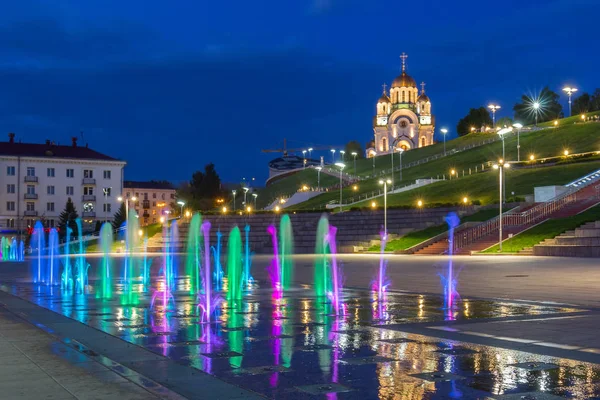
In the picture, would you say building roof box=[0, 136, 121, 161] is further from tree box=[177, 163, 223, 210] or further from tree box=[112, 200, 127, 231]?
tree box=[177, 163, 223, 210]

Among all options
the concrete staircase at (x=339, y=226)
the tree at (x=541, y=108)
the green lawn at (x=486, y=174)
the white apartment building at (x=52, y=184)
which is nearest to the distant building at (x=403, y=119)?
the tree at (x=541, y=108)

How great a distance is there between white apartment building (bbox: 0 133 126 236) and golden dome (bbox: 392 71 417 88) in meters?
86.8

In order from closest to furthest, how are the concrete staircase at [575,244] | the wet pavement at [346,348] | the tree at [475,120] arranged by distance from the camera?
the wet pavement at [346,348], the concrete staircase at [575,244], the tree at [475,120]

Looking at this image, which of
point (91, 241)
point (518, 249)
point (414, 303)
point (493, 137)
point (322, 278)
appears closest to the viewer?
point (414, 303)

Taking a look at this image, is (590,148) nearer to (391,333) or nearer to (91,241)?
(91,241)

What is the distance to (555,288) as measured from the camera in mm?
20000

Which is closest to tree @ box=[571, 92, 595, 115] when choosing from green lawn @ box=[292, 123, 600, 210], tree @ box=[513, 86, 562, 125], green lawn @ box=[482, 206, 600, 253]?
tree @ box=[513, 86, 562, 125]

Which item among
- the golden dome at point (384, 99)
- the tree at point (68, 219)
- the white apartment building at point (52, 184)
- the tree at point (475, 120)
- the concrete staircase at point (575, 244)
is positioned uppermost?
the golden dome at point (384, 99)

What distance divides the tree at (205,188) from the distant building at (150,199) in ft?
89.0

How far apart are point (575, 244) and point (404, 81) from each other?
5375 inches

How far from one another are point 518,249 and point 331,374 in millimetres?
33949

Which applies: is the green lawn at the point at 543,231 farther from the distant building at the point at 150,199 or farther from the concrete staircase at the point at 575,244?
the distant building at the point at 150,199

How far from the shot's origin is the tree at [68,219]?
284 ft

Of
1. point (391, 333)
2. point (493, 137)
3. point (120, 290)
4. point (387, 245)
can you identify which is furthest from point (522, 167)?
point (391, 333)
